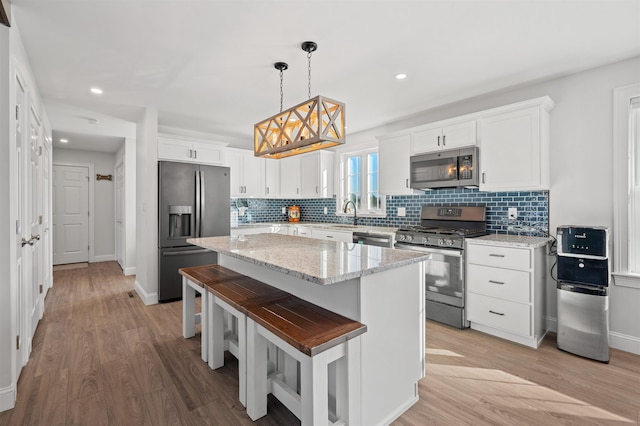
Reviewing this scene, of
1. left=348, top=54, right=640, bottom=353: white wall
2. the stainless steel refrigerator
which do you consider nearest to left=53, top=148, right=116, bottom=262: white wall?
the stainless steel refrigerator

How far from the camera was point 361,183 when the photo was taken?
5.02 m

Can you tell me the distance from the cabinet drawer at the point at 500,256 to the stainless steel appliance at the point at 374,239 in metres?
0.97

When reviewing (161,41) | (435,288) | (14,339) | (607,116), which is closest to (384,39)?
(161,41)

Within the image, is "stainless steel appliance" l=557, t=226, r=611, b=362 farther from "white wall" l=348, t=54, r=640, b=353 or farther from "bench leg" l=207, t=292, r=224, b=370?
"bench leg" l=207, t=292, r=224, b=370

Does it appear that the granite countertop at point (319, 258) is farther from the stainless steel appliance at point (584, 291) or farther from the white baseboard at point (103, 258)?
the white baseboard at point (103, 258)

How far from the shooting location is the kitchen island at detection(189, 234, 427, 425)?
5.41 feet

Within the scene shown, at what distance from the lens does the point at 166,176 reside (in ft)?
13.0

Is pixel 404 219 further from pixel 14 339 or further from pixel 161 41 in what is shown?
pixel 14 339

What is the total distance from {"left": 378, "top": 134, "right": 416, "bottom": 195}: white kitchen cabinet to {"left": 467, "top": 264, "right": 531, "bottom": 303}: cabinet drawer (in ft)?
4.29

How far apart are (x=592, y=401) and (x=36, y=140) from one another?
204 inches

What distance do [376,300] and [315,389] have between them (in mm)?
550

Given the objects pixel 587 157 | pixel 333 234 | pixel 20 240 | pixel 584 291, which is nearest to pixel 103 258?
pixel 20 240

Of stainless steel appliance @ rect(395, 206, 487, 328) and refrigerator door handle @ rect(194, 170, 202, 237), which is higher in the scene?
refrigerator door handle @ rect(194, 170, 202, 237)

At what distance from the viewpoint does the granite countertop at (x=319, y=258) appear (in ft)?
4.98
